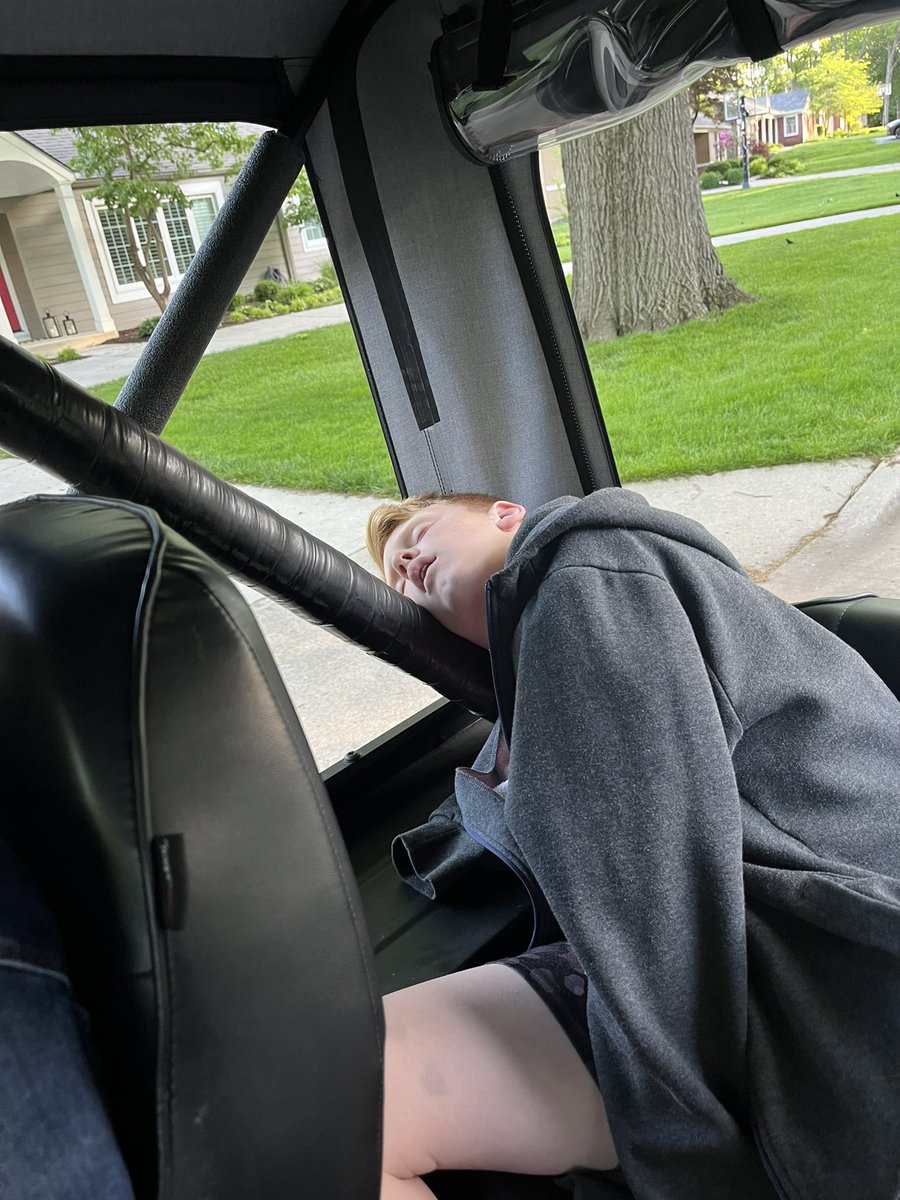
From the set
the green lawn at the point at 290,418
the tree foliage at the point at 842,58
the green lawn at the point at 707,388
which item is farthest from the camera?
the green lawn at the point at 707,388

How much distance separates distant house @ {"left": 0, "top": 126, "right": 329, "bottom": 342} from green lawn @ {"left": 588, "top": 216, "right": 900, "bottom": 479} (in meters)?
1.08

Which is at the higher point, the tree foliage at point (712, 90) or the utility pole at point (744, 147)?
the tree foliage at point (712, 90)

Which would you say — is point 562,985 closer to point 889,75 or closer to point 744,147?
point 889,75

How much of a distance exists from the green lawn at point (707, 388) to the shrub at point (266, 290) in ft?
0.50

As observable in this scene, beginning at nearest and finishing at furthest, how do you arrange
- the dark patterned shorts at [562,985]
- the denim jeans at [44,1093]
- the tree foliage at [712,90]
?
1. the denim jeans at [44,1093]
2. the dark patterned shorts at [562,985]
3. the tree foliage at [712,90]

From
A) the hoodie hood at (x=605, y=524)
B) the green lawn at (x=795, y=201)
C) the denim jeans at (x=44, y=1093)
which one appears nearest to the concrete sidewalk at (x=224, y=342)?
the hoodie hood at (x=605, y=524)

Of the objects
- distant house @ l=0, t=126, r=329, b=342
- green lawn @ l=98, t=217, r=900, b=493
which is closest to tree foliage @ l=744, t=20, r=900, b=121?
green lawn @ l=98, t=217, r=900, b=493

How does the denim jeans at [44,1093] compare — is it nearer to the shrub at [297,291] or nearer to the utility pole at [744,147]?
the shrub at [297,291]

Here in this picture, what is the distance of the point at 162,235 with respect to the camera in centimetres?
185

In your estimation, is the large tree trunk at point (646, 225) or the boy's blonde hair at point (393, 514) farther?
the large tree trunk at point (646, 225)

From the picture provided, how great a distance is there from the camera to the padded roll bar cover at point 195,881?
1.96 ft

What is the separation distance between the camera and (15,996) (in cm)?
61

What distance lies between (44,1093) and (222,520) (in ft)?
2.77

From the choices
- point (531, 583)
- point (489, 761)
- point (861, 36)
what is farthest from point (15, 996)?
point (861, 36)
